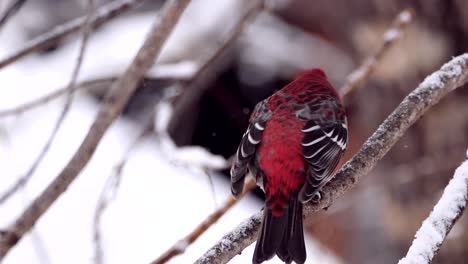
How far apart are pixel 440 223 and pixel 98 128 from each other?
3.64ft

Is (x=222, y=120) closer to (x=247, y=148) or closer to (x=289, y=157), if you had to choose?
(x=247, y=148)

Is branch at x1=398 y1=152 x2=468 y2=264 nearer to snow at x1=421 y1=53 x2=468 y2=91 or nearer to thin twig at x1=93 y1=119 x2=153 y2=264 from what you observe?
snow at x1=421 y1=53 x2=468 y2=91

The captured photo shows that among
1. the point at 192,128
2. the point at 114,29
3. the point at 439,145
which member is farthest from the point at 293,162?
the point at 114,29

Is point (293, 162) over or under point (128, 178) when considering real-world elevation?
over

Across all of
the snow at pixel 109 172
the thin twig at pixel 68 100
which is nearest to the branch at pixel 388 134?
the thin twig at pixel 68 100

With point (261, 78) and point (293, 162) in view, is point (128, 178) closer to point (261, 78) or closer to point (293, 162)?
point (261, 78)

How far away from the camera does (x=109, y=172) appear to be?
21.9ft

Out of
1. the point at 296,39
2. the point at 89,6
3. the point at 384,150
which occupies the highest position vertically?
the point at 89,6

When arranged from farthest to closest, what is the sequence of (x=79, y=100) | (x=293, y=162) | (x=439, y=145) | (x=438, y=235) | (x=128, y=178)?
(x=79, y=100), (x=128, y=178), (x=439, y=145), (x=293, y=162), (x=438, y=235)

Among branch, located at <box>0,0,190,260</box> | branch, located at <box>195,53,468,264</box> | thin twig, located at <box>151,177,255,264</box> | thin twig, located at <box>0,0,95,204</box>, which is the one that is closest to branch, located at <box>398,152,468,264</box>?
branch, located at <box>195,53,468,264</box>

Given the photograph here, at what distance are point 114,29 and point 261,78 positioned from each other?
2167 mm

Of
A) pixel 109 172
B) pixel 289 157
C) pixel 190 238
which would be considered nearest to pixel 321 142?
pixel 289 157

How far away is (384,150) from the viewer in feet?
8.78

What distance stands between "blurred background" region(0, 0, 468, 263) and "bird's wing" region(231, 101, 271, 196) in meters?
0.53
